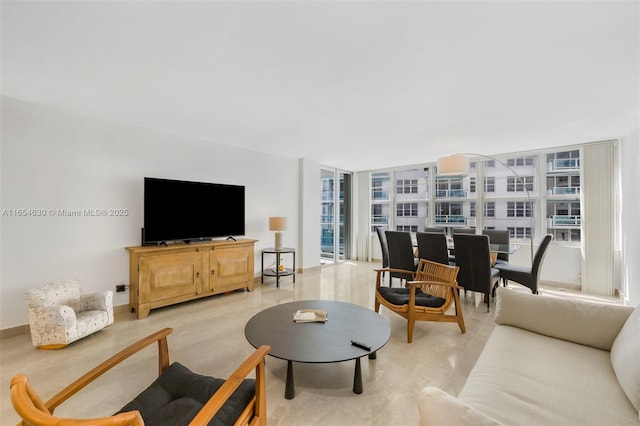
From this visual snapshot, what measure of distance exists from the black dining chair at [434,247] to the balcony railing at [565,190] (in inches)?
114

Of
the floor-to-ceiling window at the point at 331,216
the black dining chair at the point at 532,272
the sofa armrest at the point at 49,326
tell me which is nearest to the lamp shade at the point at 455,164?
the black dining chair at the point at 532,272

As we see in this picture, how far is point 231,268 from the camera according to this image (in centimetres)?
418

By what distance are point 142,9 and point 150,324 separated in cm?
306

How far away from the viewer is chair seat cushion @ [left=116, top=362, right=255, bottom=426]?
48.0 inches

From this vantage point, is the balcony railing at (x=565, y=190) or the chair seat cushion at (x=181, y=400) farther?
the balcony railing at (x=565, y=190)

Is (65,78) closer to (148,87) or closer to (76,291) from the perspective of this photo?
(148,87)

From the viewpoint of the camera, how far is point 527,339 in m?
1.83

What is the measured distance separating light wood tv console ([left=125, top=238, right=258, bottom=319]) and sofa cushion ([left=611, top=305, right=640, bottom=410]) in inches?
157

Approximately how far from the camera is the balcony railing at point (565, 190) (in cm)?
473

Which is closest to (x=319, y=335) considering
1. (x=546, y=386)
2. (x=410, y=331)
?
(x=410, y=331)

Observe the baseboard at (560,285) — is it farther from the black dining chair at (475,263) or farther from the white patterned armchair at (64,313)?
the white patterned armchair at (64,313)

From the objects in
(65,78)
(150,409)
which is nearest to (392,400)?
(150,409)

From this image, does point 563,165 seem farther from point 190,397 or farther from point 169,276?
point 169,276

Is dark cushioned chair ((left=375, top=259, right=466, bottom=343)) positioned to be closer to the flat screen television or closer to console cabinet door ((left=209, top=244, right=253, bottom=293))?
console cabinet door ((left=209, top=244, right=253, bottom=293))
